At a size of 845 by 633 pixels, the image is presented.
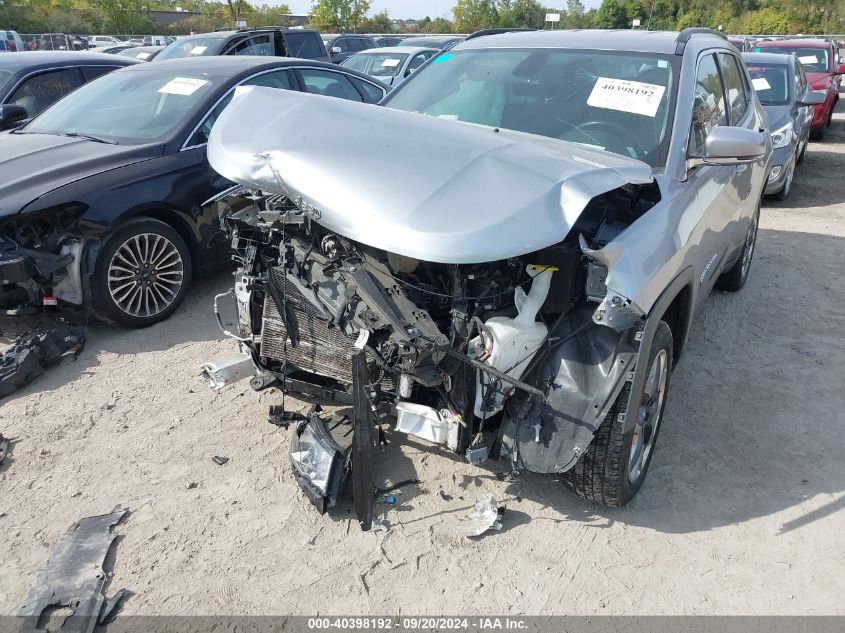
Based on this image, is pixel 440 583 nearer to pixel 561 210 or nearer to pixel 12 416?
pixel 561 210

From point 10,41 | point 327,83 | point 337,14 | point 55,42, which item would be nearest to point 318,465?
point 327,83

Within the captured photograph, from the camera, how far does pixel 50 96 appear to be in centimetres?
697

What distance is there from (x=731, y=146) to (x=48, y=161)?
4335 millimetres

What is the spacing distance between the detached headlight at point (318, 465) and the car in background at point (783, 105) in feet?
22.0

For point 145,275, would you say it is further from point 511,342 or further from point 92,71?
point 92,71

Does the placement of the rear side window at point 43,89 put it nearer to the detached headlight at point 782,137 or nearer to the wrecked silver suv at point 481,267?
the wrecked silver suv at point 481,267

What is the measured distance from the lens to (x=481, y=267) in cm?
266

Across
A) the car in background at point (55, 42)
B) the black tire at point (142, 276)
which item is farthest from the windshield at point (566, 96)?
the car in background at point (55, 42)

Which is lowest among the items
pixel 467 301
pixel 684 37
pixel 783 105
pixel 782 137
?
pixel 782 137

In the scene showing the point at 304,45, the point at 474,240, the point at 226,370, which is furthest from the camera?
the point at 304,45

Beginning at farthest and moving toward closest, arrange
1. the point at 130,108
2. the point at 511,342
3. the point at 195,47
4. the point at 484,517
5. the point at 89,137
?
1. the point at 195,47
2. the point at 130,108
3. the point at 89,137
4. the point at 484,517
5. the point at 511,342

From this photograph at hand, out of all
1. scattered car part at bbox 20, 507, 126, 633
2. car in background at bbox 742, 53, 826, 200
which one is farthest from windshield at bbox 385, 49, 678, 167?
car in background at bbox 742, 53, 826, 200

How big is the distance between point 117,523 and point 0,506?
0.61 m

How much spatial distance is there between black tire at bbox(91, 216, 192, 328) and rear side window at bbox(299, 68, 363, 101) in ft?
7.50
